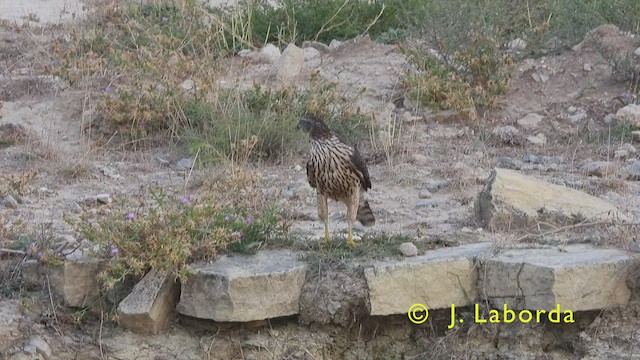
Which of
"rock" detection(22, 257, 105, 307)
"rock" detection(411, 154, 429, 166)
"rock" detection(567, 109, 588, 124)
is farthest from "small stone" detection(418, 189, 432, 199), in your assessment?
"rock" detection(22, 257, 105, 307)

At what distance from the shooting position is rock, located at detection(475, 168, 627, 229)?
24.6 ft

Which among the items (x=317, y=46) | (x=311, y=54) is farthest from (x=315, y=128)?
(x=317, y=46)

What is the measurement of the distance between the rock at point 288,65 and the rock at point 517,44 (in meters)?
2.05

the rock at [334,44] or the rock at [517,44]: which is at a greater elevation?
the rock at [517,44]

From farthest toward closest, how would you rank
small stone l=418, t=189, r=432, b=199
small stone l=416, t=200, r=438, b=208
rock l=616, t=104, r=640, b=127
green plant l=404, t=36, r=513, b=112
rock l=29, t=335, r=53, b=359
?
green plant l=404, t=36, r=513, b=112
rock l=616, t=104, r=640, b=127
small stone l=418, t=189, r=432, b=199
small stone l=416, t=200, r=438, b=208
rock l=29, t=335, r=53, b=359

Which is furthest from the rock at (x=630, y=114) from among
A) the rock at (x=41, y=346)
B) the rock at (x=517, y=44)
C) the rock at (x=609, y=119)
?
the rock at (x=41, y=346)

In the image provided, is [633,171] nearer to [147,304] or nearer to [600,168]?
[600,168]

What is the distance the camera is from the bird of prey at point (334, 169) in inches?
278

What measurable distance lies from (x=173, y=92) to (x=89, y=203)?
1.75 m

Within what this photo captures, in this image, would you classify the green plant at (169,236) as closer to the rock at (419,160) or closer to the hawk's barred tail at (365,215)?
the hawk's barred tail at (365,215)

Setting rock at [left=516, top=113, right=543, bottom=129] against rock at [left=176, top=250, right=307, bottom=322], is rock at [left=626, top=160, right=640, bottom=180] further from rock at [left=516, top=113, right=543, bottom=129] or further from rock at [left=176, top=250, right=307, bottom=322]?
rock at [left=176, top=250, right=307, bottom=322]

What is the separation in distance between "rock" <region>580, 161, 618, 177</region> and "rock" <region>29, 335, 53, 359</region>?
172 inches

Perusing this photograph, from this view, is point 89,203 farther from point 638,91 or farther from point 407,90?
point 638,91

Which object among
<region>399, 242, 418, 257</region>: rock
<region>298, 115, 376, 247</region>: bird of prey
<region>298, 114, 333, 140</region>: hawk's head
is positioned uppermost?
<region>298, 114, 333, 140</region>: hawk's head
